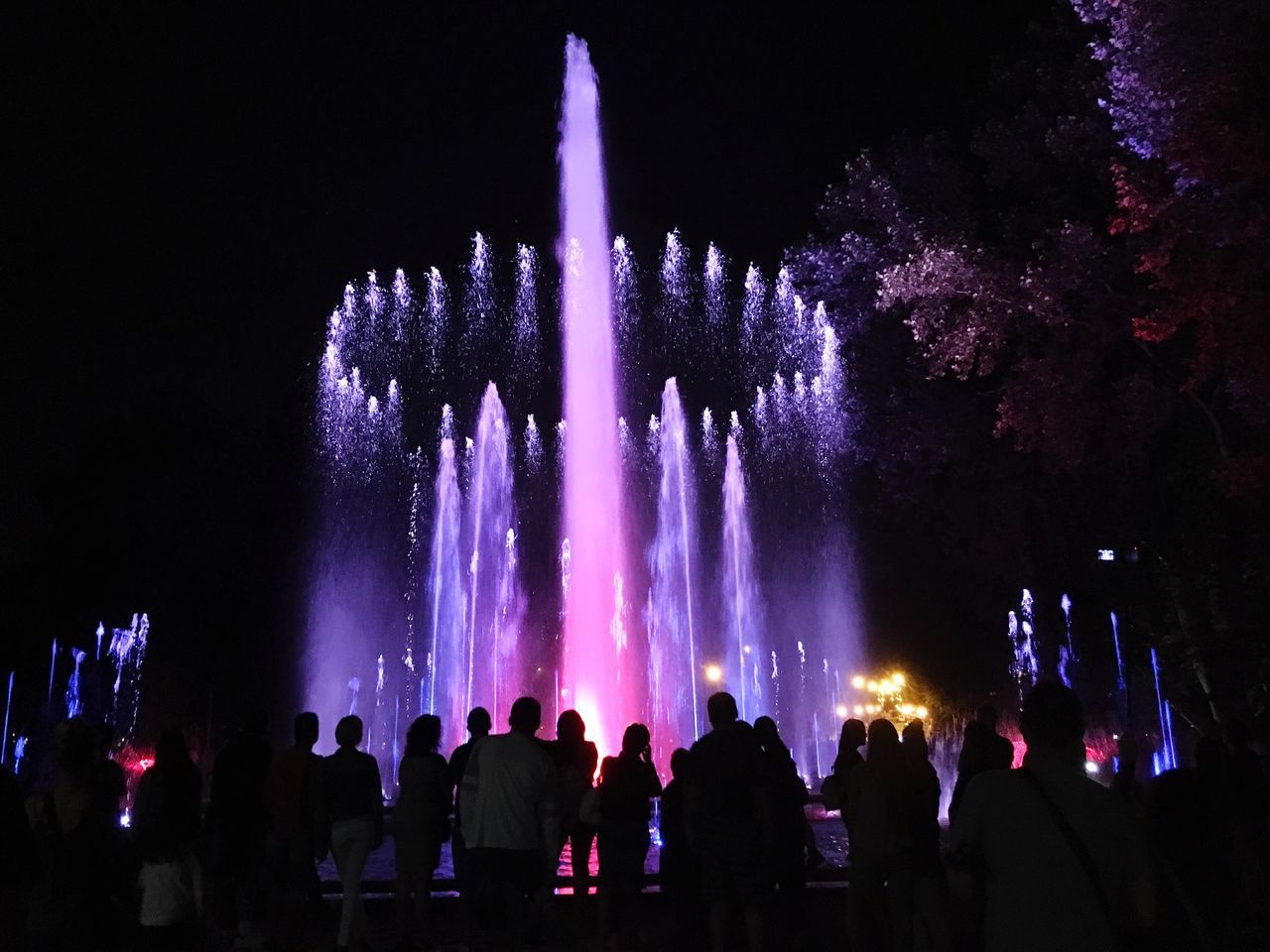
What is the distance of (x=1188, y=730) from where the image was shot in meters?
34.5

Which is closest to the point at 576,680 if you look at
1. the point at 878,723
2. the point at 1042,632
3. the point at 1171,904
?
the point at 1042,632

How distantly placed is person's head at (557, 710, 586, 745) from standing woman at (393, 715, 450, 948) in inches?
38.2

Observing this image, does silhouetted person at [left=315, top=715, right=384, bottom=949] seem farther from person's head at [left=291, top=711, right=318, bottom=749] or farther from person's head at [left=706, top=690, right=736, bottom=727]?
person's head at [left=706, top=690, right=736, bottom=727]

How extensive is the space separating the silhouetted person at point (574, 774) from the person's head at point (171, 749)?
2624mm

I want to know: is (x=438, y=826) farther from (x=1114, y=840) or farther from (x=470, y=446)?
(x=470, y=446)

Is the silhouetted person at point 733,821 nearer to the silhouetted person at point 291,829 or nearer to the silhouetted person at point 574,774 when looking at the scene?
the silhouetted person at point 574,774

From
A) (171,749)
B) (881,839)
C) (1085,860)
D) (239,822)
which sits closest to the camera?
(1085,860)

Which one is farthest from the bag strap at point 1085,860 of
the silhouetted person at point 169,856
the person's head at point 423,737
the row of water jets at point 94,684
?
the row of water jets at point 94,684

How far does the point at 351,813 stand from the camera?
855 centimetres

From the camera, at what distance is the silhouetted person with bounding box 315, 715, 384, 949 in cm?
850

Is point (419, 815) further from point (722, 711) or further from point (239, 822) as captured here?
point (722, 711)

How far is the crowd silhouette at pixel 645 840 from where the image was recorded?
4.17 m

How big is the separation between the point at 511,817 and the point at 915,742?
3.05 m

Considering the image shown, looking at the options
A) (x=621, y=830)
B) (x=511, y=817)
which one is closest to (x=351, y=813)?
(x=621, y=830)
